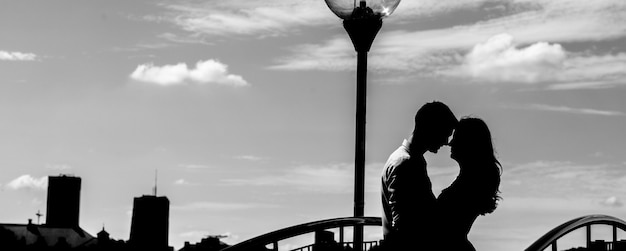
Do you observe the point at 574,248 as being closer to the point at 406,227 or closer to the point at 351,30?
the point at 351,30

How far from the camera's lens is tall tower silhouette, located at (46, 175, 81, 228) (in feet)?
386

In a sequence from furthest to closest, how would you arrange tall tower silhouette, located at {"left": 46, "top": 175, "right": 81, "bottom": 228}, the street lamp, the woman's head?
tall tower silhouette, located at {"left": 46, "top": 175, "right": 81, "bottom": 228}, the street lamp, the woman's head

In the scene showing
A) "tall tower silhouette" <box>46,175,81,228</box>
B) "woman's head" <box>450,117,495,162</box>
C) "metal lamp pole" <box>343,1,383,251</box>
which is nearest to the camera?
"woman's head" <box>450,117,495,162</box>

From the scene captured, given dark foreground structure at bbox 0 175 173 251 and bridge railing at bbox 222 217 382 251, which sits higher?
dark foreground structure at bbox 0 175 173 251

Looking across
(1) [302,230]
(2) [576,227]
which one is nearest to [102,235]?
(1) [302,230]

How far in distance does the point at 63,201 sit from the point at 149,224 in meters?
15.8

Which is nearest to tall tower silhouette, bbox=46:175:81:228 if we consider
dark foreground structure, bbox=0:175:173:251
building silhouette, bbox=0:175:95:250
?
building silhouette, bbox=0:175:95:250

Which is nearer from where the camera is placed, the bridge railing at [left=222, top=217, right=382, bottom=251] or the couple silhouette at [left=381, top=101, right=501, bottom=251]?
the couple silhouette at [left=381, top=101, right=501, bottom=251]

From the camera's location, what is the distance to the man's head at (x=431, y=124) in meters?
7.14

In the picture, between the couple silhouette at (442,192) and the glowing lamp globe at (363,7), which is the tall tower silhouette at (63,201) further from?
the couple silhouette at (442,192)

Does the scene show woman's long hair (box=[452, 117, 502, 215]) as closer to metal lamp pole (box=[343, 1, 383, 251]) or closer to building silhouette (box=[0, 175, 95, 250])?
metal lamp pole (box=[343, 1, 383, 251])


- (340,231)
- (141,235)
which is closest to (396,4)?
(340,231)

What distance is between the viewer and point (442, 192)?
7.24 metres

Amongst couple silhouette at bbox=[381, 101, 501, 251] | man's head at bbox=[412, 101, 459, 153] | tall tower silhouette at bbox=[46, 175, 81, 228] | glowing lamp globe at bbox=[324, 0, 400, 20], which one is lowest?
couple silhouette at bbox=[381, 101, 501, 251]
